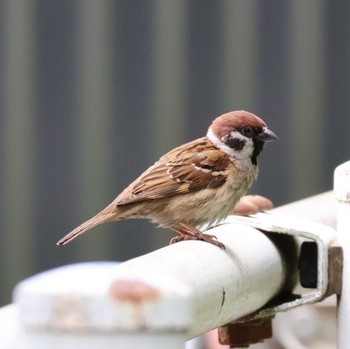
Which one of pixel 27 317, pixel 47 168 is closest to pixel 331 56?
pixel 47 168

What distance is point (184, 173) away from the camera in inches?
113

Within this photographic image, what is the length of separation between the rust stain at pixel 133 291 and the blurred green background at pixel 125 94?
3.52m

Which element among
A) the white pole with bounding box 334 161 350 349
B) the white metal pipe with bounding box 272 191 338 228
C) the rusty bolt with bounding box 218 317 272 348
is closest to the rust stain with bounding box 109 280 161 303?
the white pole with bounding box 334 161 350 349

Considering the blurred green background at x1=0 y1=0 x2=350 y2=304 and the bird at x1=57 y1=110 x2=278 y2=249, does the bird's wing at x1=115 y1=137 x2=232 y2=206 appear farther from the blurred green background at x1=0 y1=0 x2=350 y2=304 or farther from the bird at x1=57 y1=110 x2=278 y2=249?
the blurred green background at x1=0 y1=0 x2=350 y2=304

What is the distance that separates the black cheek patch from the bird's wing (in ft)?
0.11

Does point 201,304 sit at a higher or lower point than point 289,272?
higher

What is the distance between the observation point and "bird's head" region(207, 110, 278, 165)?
2826mm

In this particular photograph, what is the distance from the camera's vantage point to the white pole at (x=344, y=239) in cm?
167

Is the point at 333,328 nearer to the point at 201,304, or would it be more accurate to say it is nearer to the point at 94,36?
the point at 201,304

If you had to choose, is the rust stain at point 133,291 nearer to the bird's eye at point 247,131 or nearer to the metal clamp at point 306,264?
the metal clamp at point 306,264

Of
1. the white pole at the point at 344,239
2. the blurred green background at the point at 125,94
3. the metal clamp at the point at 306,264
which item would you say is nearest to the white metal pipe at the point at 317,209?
the metal clamp at the point at 306,264

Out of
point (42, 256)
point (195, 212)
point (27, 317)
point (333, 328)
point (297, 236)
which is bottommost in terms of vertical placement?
point (42, 256)

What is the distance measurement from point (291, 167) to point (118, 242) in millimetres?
822

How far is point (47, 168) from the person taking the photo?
14.0 ft
